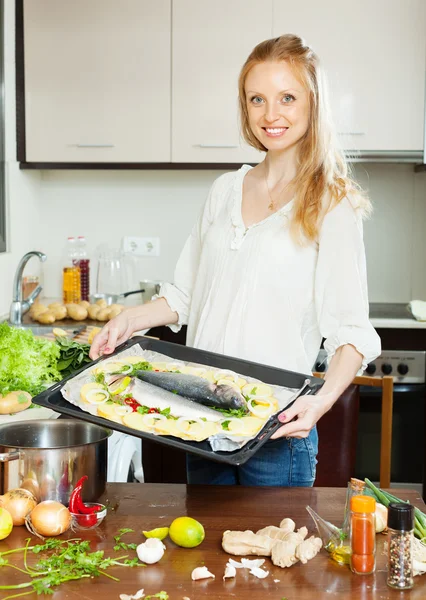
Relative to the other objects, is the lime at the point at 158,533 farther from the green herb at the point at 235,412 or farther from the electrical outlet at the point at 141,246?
the electrical outlet at the point at 141,246

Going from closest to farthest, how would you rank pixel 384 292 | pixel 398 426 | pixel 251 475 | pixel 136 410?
pixel 136 410
pixel 251 475
pixel 398 426
pixel 384 292

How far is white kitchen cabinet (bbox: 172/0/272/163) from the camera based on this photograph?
3299mm

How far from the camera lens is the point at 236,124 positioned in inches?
133

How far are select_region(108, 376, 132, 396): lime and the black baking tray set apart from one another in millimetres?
74

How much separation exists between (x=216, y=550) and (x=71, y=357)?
3.35 ft

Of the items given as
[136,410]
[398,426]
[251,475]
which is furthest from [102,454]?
[398,426]

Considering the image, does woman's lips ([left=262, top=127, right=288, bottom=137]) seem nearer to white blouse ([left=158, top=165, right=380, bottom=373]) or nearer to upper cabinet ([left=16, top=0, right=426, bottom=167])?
white blouse ([left=158, top=165, right=380, bottom=373])

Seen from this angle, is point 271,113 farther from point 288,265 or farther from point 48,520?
point 48,520

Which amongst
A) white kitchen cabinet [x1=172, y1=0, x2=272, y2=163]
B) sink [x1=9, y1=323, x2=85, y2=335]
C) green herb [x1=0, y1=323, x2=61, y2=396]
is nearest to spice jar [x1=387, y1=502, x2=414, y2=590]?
green herb [x1=0, y1=323, x2=61, y2=396]

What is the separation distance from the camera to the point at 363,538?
112cm

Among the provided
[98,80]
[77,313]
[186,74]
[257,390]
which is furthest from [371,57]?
[257,390]

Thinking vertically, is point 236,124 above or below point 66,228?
above

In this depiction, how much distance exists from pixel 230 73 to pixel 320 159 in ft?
5.69

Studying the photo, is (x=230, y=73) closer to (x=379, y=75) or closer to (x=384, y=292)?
(x=379, y=75)
